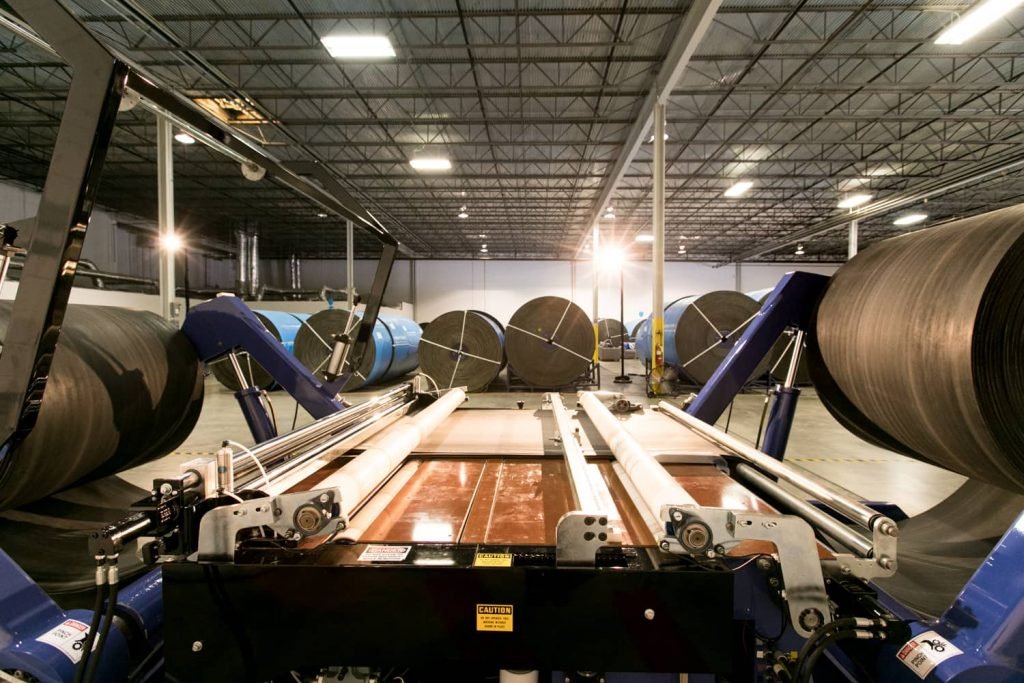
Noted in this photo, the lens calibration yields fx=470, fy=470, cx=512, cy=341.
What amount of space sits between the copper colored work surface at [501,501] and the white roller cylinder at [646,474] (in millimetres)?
151

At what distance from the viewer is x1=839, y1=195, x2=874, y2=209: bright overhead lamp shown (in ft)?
48.0

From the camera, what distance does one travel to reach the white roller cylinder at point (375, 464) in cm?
121

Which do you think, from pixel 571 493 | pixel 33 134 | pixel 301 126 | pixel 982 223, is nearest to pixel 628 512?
pixel 571 493

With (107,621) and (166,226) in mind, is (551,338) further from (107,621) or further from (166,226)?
(107,621)

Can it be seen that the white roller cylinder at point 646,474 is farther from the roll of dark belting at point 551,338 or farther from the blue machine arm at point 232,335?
the roll of dark belting at point 551,338

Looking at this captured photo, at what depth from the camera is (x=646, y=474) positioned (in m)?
1.38

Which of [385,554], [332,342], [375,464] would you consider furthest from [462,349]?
[385,554]

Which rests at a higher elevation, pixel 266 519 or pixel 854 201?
pixel 854 201

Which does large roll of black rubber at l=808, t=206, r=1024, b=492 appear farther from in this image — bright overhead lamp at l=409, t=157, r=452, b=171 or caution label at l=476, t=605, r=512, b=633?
bright overhead lamp at l=409, t=157, r=452, b=171

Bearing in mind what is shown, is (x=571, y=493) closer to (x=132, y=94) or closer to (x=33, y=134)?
(x=132, y=94)

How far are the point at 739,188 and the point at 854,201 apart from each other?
417cm

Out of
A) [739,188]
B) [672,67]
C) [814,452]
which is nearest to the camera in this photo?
[814,452]

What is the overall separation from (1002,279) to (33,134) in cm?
1701

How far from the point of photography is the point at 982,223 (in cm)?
155
